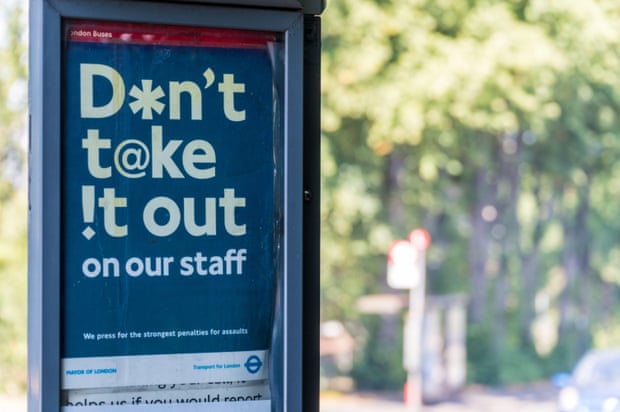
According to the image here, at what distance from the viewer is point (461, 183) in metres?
18.3

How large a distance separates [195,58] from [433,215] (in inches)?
633

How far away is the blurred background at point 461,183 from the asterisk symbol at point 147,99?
13737 mm

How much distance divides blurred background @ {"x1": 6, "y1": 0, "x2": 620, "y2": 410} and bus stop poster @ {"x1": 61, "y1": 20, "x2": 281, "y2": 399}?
1370cm

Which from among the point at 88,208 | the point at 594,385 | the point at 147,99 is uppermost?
the point at 147,99

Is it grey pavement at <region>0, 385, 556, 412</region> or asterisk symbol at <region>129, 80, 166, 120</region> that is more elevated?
asterisk symbol at <region>129, 80, 166, 120</region>

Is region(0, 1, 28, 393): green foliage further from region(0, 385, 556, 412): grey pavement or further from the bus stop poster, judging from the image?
the bus stop poster

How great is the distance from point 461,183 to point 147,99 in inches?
642

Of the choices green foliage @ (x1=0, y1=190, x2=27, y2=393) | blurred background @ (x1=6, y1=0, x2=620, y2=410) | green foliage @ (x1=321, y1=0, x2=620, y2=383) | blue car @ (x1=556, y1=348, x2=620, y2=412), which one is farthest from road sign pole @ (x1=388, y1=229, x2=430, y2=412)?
green foliage @ (x1=0, y1=190, x2=27, y2=393)

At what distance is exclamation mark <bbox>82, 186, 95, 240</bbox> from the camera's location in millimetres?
2361

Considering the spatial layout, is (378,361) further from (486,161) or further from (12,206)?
(12,206)

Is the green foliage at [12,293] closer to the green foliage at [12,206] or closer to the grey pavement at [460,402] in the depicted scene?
the green foliage at [12,206]

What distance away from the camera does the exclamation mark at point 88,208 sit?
236 cm

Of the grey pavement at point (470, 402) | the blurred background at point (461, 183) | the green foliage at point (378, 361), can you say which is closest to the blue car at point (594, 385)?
the grey pavement at point (470, 402)

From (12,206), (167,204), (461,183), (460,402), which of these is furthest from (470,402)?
(167,204)
